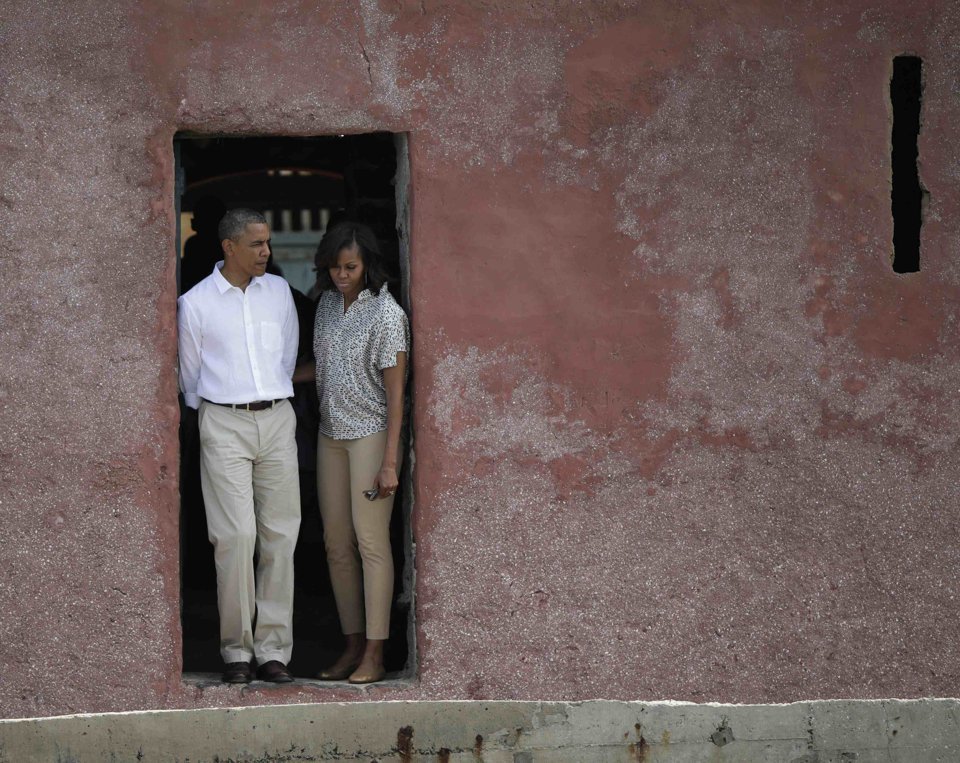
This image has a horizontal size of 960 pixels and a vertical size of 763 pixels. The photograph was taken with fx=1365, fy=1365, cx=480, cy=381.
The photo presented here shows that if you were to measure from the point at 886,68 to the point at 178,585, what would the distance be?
3305mm

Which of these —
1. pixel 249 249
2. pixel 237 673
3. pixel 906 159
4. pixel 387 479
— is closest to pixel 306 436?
pixel 387 479

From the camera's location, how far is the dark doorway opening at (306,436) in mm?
5617

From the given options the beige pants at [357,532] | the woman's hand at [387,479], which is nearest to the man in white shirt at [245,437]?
the beige pants at [357,532]

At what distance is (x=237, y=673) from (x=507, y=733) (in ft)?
3.39

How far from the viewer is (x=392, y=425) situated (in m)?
5.06

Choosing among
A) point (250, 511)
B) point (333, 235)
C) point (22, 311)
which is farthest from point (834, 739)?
point (22, 311)

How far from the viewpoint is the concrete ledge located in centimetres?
496

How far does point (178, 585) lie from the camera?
198 inches

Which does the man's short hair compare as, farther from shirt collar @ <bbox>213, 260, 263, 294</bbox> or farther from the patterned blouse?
the patterned blouse

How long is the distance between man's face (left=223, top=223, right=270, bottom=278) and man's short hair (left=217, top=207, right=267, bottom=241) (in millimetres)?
12

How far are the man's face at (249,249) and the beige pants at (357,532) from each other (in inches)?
28.2

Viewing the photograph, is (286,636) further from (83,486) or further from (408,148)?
(408,148)

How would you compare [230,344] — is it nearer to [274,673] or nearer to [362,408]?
[362,408]

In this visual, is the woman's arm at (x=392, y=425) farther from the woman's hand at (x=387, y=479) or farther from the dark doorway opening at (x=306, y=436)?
the dark doorway opening at (x=306, y=436)
